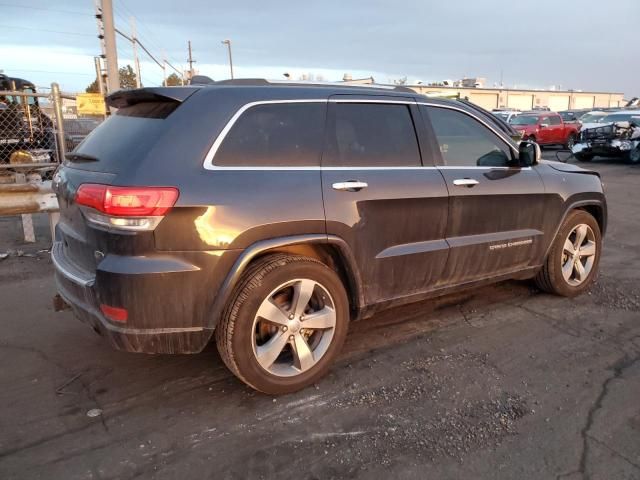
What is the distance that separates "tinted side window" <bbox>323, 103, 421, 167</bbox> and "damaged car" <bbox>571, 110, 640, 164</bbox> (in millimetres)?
16284

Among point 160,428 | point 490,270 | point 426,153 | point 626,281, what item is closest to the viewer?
point 160,428

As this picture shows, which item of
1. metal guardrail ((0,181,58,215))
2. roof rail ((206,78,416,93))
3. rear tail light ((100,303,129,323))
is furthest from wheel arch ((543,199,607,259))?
metal guardrail ((0,181,58,215))

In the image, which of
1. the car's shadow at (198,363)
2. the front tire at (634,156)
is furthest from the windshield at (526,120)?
the car's shadow at (198,363)

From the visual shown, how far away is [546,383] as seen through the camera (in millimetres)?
3393

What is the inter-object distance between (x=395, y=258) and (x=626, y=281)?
327 centimetres

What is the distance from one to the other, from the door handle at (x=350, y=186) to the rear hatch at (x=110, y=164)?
103 centimetres

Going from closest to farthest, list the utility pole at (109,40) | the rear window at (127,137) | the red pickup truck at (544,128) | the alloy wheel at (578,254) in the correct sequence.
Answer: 1. the rear window at (127,137)
2. the alloy wheel at (578,254)
3. the utility pole at (109,40)
4. the red pickup truck at (544,128)

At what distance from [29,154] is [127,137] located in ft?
22.0

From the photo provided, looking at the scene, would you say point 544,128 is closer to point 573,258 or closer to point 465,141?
point 573,258

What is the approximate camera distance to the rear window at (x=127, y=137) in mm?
2902

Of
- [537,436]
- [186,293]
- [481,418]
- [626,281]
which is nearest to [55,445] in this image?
[186,293]

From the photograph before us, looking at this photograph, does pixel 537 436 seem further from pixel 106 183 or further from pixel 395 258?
pixel 106 183

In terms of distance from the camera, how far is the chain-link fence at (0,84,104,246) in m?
5.79

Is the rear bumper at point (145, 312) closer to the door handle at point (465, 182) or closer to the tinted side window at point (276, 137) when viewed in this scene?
the tinted side window at point (276, 137)
